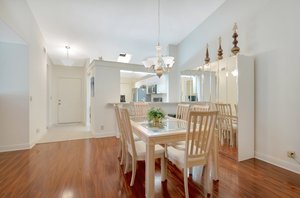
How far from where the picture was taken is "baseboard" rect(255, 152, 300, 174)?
7.85 ft

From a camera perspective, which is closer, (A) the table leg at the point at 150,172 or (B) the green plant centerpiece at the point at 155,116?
(A) the table leg at the point at 150,172

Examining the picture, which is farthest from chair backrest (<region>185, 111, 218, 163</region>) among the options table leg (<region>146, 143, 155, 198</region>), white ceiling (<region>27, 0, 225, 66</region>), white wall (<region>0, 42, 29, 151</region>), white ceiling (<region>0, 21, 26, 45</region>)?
white wall (<region>0, 42, 29, 151</region>)

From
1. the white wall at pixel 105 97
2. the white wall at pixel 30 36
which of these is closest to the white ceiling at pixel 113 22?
the white wall at pixel 30 36

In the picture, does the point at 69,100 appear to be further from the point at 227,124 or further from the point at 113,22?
the point at 227,124

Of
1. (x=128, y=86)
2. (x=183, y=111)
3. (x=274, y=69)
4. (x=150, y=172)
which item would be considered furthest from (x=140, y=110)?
(x=128, y=86)

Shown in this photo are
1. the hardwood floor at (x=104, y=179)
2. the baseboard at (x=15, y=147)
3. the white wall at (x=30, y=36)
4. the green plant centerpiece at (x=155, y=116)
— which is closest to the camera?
the hardwood floor at (x=104, y=179)

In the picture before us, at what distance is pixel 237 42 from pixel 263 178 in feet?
8.43

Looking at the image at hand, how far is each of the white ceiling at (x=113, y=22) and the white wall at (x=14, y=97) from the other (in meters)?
1.10

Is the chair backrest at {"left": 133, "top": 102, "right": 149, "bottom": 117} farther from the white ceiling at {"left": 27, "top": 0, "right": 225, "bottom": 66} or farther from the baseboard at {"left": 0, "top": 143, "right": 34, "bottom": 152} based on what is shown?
the baseboard at {"left": 0, "top": 143, "right": 34, "bottom": 152}

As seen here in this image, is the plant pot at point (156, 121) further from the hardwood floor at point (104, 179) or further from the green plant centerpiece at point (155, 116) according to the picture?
the hardwood floor at point (104, 179)

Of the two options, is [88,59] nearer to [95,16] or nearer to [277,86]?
[95,16]

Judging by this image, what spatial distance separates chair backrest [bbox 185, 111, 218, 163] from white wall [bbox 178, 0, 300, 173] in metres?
1.68

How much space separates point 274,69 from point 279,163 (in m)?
1.60

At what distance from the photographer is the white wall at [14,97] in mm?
3357
